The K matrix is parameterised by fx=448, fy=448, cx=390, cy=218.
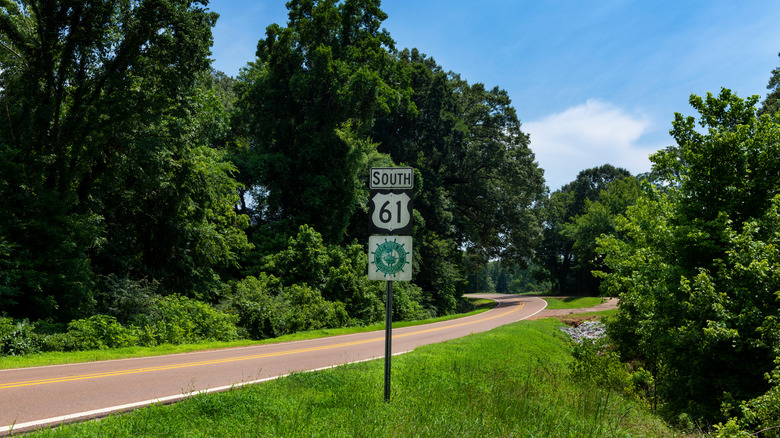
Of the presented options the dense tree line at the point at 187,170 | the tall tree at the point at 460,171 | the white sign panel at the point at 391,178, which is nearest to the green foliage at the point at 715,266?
the white sign panel at the point at 391,178

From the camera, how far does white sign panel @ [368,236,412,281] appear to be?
19.3ft

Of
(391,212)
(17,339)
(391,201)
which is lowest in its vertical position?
(17,339)

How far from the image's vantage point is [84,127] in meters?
15.9

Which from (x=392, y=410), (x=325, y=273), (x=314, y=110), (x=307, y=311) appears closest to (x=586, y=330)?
(x=325, y=273)

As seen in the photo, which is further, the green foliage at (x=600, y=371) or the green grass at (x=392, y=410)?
the green foliage at (x=600, y=371)

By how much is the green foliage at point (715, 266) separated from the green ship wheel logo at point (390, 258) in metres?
7.59

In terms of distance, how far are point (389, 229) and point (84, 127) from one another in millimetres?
15049

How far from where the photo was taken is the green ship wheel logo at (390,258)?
591 cm

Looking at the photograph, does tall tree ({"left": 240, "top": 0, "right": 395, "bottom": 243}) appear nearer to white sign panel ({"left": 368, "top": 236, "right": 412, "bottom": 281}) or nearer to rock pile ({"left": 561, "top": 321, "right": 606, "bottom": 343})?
rock pile ({"left": 561, "top": 321, "right": 606, "bottom": 343})

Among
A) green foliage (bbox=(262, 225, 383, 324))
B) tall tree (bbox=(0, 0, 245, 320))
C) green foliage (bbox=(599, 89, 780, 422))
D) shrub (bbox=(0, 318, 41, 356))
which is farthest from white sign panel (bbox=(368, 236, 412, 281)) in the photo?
green foliage (bbox=(262, 225, 383, 324))

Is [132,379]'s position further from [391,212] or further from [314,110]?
[314,110]

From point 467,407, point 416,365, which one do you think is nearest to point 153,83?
point 416,365

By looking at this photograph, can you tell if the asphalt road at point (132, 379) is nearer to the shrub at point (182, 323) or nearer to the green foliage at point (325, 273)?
the shrub at point (182, 323)

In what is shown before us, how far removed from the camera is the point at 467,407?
634cm
